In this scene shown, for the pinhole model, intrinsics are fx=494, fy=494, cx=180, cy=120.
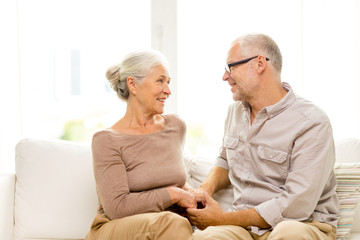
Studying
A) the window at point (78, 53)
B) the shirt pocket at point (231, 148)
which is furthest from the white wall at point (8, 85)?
the shirt pocket at point (231, 148)

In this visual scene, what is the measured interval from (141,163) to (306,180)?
731 millimetres

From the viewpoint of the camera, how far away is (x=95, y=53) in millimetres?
3346

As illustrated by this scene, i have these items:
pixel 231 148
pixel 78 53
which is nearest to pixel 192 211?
pixel 231 148

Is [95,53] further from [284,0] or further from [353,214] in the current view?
[353,214]

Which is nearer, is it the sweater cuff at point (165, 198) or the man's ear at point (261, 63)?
the sweater cuff at point (165, 198)

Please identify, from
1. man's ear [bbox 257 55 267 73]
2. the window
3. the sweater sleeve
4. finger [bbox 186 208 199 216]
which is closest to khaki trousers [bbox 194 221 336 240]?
finger [bbox 186 208 199 216]

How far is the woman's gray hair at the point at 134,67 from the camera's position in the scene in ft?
7.65

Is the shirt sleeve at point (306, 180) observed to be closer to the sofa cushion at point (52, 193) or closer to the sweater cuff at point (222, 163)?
the sweater cuff at point (222, 163)

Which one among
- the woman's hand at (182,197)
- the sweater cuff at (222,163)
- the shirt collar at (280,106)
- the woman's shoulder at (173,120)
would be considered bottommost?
the woman's hand at (182,197)

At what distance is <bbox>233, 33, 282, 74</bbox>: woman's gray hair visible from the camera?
233cm

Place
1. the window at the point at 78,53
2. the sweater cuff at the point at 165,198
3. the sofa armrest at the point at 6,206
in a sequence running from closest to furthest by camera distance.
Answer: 1. the sweater cuff at the point at 165,198
2. the sofa armrest at the point at 6,206
3. the window at the point at 78,53

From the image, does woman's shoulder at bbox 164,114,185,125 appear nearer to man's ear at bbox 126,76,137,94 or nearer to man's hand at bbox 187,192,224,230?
man's ear at bbox 126,76,137,94

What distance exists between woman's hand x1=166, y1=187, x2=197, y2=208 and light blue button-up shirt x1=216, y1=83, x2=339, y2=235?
0.79 feet

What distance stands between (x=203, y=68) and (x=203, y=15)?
14.2 inches
